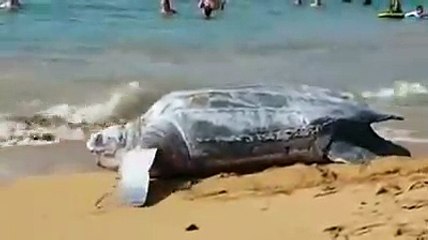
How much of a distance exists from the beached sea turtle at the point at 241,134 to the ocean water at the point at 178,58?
1368mm

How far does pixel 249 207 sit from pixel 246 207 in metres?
0.01

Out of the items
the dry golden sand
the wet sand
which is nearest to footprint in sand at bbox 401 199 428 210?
the dry golden sand

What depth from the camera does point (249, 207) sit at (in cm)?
439

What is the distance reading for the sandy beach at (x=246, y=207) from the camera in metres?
3.95

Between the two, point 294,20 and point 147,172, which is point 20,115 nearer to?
point 147,172

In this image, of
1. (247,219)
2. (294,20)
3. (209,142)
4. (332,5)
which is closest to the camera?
(247,219)

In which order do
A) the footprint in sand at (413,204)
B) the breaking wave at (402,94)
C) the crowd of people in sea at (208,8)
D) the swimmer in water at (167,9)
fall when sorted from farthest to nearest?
the swimmer in water at (167,9) < the crowd of people in sea at (208,8) < the breaking wave at (402,94) < the footprint in sand at (413,204)

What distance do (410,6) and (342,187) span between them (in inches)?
1058

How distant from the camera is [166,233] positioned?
157 inches

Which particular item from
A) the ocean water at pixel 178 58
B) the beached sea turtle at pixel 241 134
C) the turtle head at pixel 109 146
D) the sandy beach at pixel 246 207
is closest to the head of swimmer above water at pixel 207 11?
A: the ocean water at pixel 178 58

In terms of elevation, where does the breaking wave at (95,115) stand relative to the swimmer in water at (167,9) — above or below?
above

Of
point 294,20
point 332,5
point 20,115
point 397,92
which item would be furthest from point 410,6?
point 20,115

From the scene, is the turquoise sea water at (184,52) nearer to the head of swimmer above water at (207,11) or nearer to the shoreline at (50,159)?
the head of swimmer above water at (207,11)

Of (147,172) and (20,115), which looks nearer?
(147,172)
